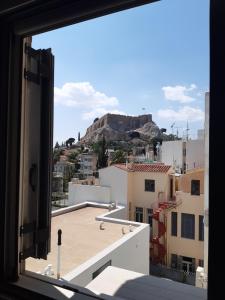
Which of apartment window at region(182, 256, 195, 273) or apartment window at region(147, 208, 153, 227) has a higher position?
apartment window at region(147, 208, 153, 227)

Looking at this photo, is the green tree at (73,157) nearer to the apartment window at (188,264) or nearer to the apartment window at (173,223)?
the apartment window at (173,223)

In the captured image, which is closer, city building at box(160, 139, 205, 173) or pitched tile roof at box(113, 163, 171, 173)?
city building at box(160, 139, 205, 173)

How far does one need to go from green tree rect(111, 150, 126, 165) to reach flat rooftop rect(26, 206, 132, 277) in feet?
5.43

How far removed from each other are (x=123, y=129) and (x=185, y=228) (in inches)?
130

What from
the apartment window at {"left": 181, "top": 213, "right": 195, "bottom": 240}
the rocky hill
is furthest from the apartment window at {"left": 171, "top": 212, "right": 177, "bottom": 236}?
the rocky hill

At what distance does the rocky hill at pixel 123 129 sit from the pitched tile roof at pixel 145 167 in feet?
3.86

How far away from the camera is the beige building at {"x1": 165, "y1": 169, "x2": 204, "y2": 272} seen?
7526 millimetres

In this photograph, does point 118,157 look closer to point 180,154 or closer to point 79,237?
point 180,154

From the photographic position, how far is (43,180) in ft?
3.52

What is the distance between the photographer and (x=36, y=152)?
1.06 meters

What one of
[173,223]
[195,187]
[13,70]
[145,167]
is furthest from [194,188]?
[13,70]

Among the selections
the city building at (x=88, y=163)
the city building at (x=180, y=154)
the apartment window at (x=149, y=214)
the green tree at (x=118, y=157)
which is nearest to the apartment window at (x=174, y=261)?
the apartment window at (x=149, y=214)

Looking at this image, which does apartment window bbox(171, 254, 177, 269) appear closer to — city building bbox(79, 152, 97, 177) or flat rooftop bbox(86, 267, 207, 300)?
city building bbox(79, 152, 97, 177)
